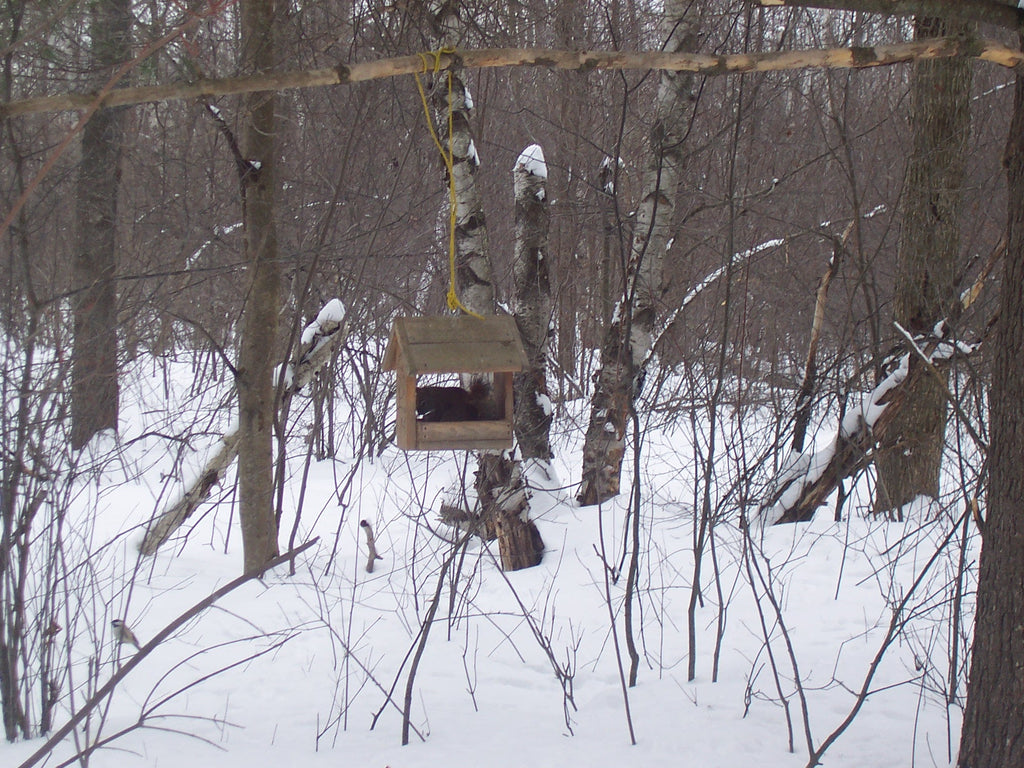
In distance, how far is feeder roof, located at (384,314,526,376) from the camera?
10.2 ft

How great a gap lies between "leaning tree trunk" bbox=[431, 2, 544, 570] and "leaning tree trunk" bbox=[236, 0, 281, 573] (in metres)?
1.10

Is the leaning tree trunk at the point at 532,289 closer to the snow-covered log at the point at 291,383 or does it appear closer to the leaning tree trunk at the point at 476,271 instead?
the leaning tree trunk at the point at 476,271

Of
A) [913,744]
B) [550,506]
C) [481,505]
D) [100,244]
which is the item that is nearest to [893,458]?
[550,506]

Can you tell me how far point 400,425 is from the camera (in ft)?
11.8

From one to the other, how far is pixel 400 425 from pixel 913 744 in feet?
7.14

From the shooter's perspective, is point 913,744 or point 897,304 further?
point 897,304

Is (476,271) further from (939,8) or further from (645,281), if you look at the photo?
(939,8)

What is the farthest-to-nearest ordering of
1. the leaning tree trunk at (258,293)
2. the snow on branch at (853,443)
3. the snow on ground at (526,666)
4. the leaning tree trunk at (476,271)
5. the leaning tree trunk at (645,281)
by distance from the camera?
the leaning tree trunk at (645,281) → the snow on branch at (853,443) → the leaning tree trunk at (476,271) → the leaning tree trunk at (258,293) → the snow on ground at (526,666)

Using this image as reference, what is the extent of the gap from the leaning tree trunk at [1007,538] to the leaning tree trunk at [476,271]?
3031 mm

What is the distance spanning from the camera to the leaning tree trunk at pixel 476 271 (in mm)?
5508

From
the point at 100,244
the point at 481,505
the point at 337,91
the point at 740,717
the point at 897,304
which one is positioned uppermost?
the point at 337,91

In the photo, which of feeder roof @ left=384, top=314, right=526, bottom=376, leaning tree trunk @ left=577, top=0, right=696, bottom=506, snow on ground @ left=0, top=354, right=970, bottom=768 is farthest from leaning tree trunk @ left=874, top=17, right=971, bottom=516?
feeder roof @ left=384, top=314, right=526, bottom=376

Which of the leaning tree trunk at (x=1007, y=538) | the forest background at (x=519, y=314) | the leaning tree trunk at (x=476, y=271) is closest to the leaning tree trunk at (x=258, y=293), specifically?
the forest background at (x=519, y=314)

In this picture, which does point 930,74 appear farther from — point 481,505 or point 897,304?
point 481,505
